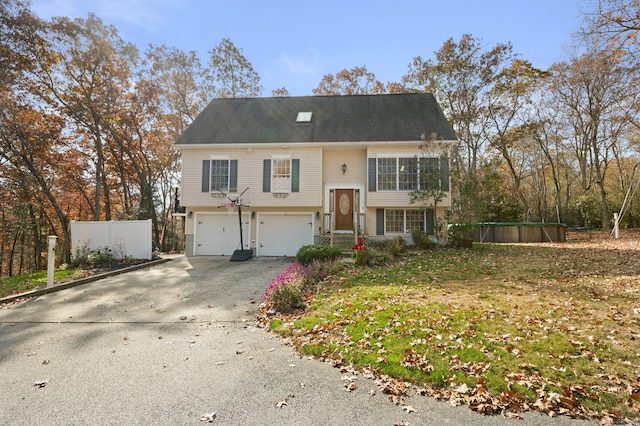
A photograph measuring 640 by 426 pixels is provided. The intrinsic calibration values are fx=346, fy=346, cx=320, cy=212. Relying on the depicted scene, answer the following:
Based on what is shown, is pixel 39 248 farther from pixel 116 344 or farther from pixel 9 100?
pixel 116 344

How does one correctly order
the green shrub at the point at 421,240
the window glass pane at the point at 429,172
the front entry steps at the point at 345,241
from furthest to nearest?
1. the window glass pane at the point at 429,172
2. the front entry steps at the point at 345,241
3. the green shrub at the point at 421,240

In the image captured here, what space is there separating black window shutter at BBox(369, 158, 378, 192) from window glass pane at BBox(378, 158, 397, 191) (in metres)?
0.19

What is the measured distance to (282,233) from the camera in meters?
16.8

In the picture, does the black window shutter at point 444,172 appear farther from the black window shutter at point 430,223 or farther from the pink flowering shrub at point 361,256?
the pink flowering shrub at point 361,256

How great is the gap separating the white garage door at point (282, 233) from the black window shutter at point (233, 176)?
1.82 m

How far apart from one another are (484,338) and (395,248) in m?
8.25

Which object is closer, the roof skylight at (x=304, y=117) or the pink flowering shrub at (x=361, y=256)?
the pink flowering shrub at (x=361, y=256)

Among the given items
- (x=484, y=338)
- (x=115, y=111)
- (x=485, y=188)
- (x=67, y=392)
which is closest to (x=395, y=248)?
(x=485, y=188)

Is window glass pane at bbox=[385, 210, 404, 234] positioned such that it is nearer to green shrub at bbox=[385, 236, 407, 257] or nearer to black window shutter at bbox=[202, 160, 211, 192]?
green shrub at bbox=[385, 236, 407, 257]

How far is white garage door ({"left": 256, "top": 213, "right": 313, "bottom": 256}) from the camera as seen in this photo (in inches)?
658

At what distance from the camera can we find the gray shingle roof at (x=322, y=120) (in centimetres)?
1656

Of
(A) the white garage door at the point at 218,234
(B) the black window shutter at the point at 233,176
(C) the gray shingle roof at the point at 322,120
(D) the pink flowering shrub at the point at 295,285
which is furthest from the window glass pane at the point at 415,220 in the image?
(B) the black window shutter at the point at 233,176

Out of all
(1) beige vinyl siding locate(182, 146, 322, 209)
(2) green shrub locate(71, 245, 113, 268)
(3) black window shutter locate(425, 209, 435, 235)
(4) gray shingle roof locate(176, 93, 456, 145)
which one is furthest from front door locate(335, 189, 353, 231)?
(2) green shrub locate(71, 245, 113, 268)

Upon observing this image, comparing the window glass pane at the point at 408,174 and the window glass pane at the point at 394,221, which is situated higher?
the window glass pane at the point at 408,174
